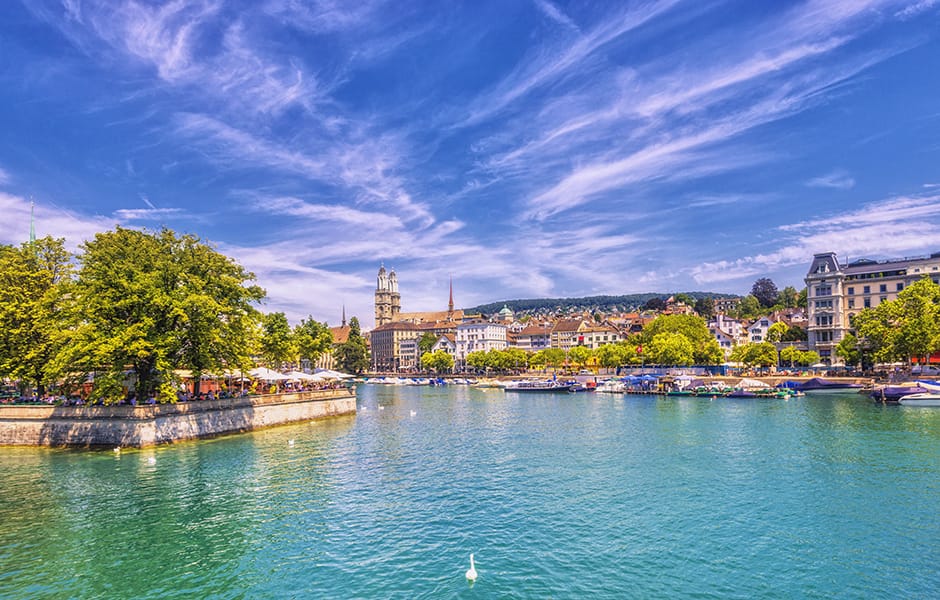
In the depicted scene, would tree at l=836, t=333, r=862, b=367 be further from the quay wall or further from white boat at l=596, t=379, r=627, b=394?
the quay wall

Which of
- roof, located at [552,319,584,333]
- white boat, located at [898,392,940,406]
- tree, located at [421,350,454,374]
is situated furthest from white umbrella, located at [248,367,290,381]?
roof, located at [552,319,584,333]

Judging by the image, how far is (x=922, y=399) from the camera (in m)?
63.2

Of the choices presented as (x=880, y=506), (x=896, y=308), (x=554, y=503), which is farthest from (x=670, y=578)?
(x=896, y=308)

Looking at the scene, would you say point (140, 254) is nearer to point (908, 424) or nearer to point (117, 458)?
point (117, 458)

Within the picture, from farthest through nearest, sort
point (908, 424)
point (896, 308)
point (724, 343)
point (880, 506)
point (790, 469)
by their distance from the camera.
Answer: point (724, 343), point (896, 308), point (908, 424), point (790, 469), point (880, 506)

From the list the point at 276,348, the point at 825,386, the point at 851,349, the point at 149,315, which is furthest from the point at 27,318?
the point at 851,349

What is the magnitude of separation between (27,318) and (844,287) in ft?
412

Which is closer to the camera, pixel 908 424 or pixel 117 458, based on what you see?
pixel 117 458

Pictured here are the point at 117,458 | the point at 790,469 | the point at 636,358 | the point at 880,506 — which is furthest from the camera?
the point at 636,358

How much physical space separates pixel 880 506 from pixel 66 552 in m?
31.2

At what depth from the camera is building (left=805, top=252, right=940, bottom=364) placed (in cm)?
10281

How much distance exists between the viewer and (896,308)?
80312 millimetres

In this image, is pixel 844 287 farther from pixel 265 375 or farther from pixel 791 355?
pixel 265 375

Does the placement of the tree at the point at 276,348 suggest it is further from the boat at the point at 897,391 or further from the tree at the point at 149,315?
the boat at the point at 897,391
